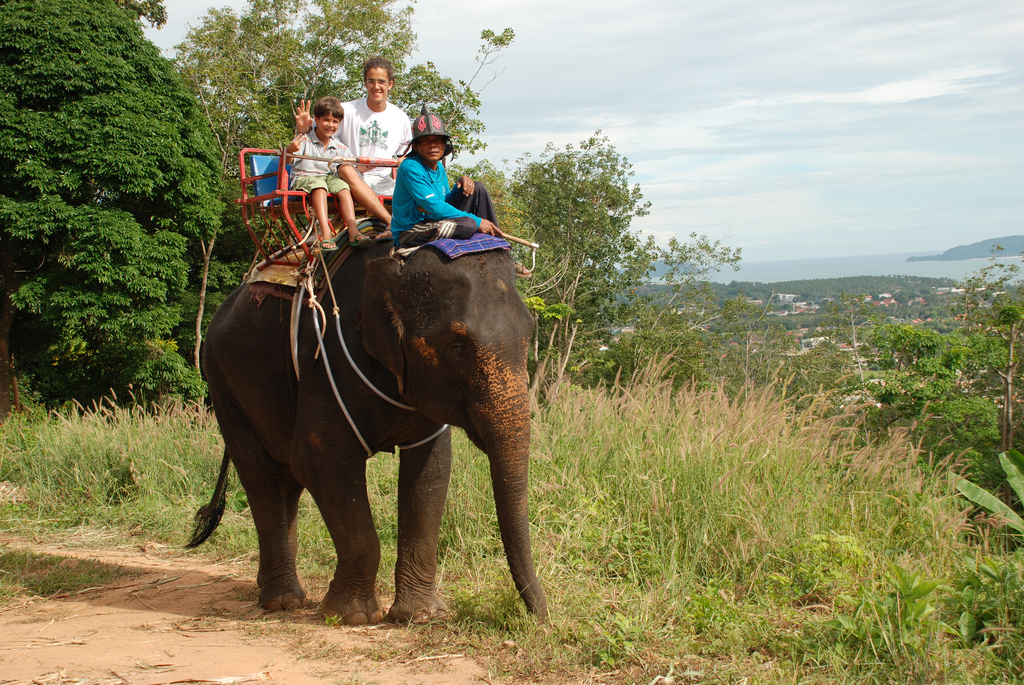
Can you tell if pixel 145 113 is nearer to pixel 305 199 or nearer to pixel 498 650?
pixel 305 199

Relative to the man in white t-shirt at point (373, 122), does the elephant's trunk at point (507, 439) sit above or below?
below

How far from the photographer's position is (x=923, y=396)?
48.4ft

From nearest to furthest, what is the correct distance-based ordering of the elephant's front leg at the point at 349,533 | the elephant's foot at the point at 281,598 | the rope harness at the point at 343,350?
the rope harness at the point at 343,350 → the elephant's front leg at the point at 349,533 → the elephant's foot at the point at 281,598

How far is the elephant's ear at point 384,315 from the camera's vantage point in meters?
4.00

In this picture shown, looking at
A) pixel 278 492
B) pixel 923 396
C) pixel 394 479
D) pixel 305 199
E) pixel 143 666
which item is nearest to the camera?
pixel 143 666

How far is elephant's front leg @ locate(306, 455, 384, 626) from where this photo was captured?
4426mm

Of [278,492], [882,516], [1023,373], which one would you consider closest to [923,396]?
[1023,373]

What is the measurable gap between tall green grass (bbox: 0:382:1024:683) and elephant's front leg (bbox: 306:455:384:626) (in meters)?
0.38

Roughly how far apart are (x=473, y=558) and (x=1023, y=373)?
14817 millimetres

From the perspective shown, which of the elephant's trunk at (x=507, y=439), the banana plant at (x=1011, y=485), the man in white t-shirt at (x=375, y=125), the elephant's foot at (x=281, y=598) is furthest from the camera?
the man in white t-shirt at (x=375, y=125)

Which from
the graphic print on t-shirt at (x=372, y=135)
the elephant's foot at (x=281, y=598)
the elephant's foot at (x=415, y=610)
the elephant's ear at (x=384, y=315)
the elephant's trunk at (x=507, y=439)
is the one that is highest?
the graphic print on t-shirt at (x=372, y=135)

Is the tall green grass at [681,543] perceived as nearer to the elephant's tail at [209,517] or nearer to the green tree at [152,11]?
the elephant's tail at [209,517]

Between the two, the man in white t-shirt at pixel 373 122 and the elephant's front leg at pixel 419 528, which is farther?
the man in white t-shirt at pixel 373 122

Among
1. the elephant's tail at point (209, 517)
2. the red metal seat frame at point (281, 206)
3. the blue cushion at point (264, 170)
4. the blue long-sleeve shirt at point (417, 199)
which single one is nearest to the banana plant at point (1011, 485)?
the blue long-sleeve shirt at point (417, 199)
